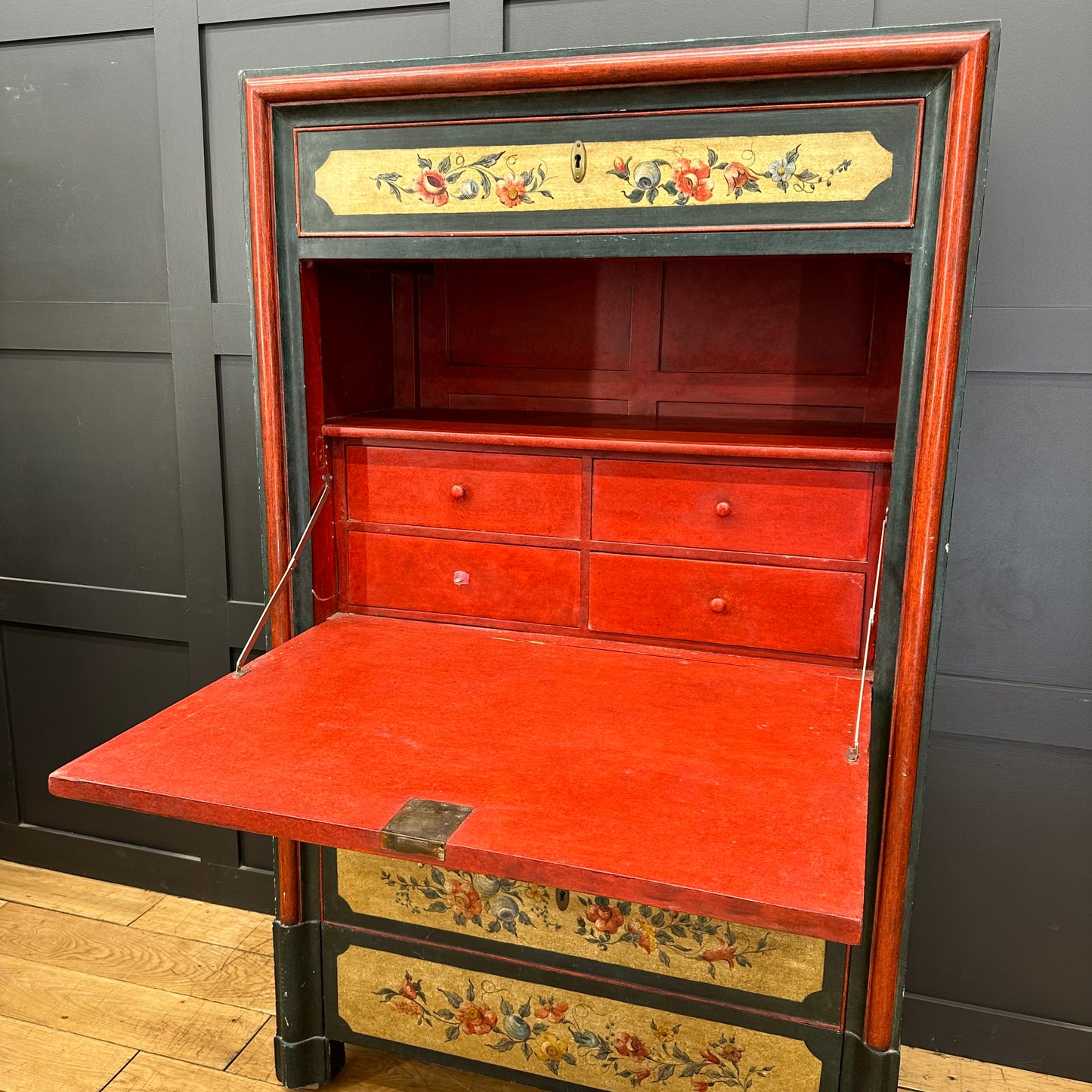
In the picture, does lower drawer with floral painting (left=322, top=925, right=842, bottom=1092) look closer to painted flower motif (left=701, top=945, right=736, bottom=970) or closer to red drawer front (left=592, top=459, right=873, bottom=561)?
painted flower motif (left=701, top=945, right=736, bottom=970)

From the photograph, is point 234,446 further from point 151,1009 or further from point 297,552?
point 151,1009

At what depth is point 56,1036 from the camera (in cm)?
219

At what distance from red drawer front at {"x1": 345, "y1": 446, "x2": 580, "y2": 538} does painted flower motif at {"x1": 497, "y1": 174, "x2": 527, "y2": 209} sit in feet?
1.48

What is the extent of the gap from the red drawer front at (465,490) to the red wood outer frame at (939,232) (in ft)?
0.58

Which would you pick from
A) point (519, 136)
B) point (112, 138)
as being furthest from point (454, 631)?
point (112, 138)

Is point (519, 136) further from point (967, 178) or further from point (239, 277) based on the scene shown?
point (239, 277)

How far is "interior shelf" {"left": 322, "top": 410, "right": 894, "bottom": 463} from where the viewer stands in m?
1.62

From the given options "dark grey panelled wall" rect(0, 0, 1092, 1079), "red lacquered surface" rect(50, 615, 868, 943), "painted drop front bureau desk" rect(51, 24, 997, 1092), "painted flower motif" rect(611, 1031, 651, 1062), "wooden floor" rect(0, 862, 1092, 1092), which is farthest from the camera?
"wooden floor" rect(0, 862, 1092, 1092)

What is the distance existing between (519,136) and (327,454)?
2.26 ft

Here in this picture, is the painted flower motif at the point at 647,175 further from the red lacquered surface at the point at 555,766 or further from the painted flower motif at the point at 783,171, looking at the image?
the red lacquered surface at the point at 555,766

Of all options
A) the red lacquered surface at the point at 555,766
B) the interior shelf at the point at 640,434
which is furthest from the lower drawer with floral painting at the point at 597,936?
the interior shelf at the point at 640,434

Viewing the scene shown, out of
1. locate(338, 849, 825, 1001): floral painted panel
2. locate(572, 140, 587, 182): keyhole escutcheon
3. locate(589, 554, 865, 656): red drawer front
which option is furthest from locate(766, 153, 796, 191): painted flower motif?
locate(338, 849, 825, 1001): floral painted panel

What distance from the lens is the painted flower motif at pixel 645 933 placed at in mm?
1697

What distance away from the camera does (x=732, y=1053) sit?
1727 mm
